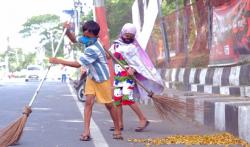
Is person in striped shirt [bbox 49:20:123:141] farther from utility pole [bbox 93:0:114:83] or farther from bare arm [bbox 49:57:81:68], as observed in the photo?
utility pole [bbox 93:0:114:83]

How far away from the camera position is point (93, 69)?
266 inches

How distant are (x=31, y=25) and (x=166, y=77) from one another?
7278 centimetres

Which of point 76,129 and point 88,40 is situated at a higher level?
point 88,40

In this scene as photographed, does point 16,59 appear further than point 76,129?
Yes

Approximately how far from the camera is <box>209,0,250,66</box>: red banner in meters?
9.93

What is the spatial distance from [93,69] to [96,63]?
0.08m

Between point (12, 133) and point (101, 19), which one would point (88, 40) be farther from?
point (101, 19)

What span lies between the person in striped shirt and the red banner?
12.5 feet

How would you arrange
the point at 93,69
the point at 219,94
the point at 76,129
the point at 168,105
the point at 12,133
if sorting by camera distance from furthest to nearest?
the point at 219,94, the point at 76,129, the point at 168,105, the point at 93,69, the point at 12,133

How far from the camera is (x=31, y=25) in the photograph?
288ft

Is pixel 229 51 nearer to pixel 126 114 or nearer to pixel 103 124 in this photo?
pixel 126 114

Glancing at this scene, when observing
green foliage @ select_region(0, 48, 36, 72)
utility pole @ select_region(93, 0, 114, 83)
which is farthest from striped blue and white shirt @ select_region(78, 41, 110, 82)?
green foliage @ select_region(0, 48, 36, 72)

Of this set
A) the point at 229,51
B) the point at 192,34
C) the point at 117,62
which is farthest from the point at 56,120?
the point at 192,34

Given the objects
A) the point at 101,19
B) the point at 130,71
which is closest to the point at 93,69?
the point at 130,71
